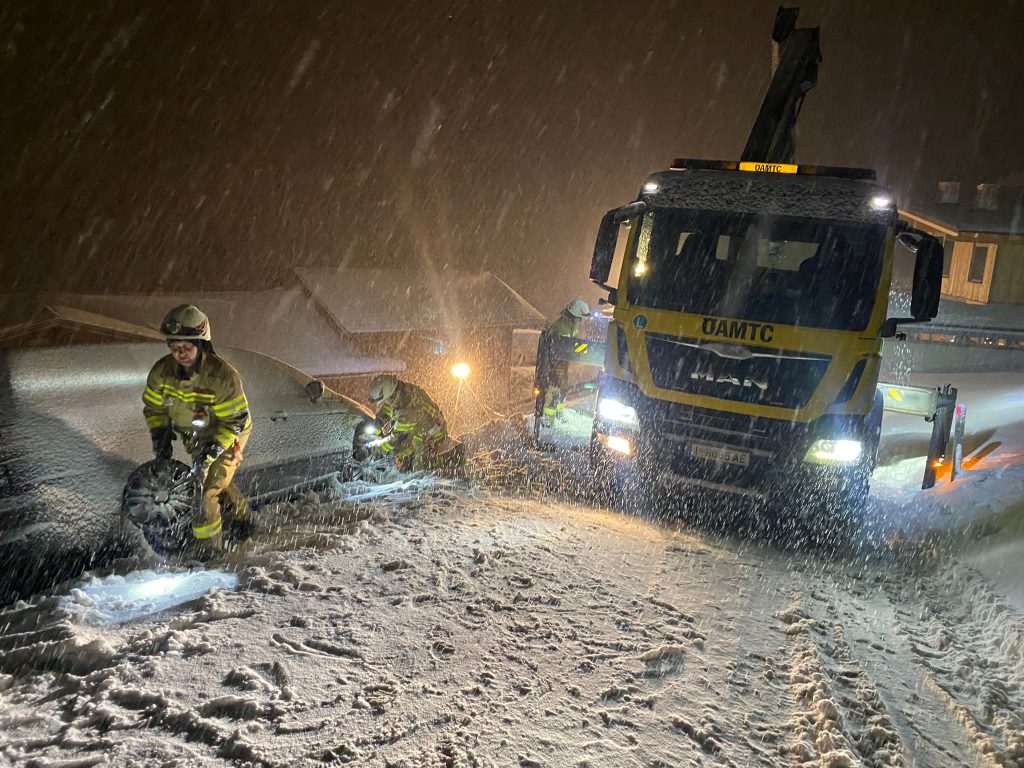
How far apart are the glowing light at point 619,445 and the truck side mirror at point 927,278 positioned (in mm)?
2520

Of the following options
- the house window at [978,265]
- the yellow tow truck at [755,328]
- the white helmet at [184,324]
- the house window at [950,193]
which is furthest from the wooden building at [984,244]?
the white helmet at [184,324]

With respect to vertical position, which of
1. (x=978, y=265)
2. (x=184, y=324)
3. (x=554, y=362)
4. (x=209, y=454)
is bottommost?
(x=209, y=454)

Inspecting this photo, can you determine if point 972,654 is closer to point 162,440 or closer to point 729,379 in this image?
point 729,379

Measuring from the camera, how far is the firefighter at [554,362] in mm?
8914

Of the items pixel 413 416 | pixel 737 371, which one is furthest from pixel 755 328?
pixel 413 416

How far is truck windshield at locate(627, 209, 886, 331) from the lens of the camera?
5902 millimetres

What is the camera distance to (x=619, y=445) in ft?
21.0

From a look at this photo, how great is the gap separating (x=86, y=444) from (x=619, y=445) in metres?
4.11

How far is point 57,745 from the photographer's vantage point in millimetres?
2574

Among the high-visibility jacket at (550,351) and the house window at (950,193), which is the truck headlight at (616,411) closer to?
the high-visibility jacket at (550,351)

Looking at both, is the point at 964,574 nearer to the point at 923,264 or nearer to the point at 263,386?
the point at 923,264

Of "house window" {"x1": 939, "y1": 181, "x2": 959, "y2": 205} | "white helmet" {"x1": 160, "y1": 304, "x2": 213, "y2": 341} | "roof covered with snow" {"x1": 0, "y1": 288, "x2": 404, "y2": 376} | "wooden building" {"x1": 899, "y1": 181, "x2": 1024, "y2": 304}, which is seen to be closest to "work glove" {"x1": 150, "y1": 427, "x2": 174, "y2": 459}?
"white helmet" {"x1": 160, "y1": 304, "x2": 213, "y2": 341}

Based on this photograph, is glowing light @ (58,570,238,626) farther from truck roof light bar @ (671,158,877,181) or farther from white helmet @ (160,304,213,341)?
truck roof light bar @ (671,158,877,181)

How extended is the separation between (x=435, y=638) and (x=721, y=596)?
199 centimetres
